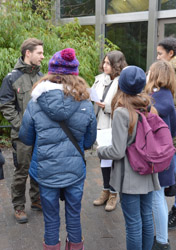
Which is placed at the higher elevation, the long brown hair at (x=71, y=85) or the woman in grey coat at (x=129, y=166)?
the long brown hair at (x=71, y=85)

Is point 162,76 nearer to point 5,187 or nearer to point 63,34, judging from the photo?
point 5,187

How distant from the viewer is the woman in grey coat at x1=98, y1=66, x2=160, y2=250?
2506 millimetres

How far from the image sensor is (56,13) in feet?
31.5

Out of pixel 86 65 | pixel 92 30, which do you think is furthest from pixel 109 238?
pixel 92 30

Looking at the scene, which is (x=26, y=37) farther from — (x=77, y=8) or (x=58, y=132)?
(x=58, y=132)

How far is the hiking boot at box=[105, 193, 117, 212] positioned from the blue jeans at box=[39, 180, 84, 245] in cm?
127

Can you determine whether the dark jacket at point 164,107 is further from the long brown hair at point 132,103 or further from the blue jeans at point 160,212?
the long brown hair at point 132,103

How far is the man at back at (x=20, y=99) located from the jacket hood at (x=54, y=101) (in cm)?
109

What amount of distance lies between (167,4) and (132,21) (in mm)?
1098

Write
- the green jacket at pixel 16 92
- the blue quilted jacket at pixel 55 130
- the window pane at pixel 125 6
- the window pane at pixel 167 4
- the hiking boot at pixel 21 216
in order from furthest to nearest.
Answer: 1. the window pane at pixel 125 6
2. the window pane at pixel 167 4
3. the hiking boot at pixel 21 216
4. the green jacket at pixel 16 92
5. the blue quilted jacket at pixel 55 130

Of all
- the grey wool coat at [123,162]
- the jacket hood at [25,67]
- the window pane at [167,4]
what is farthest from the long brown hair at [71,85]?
the window pane at [167,4]

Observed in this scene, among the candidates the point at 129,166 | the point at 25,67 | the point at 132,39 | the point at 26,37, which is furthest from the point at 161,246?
the point at 132,39

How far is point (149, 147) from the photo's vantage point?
2.50 metres

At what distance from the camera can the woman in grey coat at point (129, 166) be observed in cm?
251
